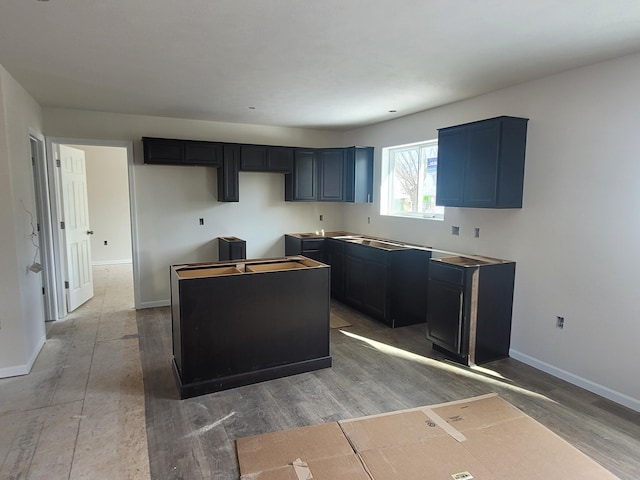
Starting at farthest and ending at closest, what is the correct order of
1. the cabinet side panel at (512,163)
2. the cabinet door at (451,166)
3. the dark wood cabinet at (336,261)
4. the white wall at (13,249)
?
the dark wood cabinet at (336,261) → the cabinet door at (451,166) → the cabinet side panel at (512,163) → the white wall at (13,249)

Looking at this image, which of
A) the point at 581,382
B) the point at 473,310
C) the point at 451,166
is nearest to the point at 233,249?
the point at 451,166

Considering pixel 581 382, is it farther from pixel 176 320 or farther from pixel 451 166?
pixel 176 320

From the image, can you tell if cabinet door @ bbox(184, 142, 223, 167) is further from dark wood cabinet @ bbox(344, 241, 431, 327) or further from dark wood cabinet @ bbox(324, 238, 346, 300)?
dark wood cabinet @ bbox(344, 241, 431, 327)

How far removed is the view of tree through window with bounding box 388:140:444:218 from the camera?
4891mm

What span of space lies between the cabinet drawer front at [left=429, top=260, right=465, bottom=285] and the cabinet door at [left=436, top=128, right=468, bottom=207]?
0.70m

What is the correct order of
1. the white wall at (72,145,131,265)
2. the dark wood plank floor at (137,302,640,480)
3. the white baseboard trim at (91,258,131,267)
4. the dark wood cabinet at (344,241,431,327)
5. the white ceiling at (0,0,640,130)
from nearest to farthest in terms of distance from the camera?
the white ceiling at (0,0,640,130), the dark wood plank floor at (137,302,640,480), the dark wood cabinet at (344,241,431,327), the white wall at (72,145,131,265), the white baseboard trim at (91,258,131,267)

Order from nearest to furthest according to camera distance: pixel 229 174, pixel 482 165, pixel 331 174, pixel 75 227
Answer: pixel 482 165, pixel 75 227, pixel 229 174, pixel 331 174

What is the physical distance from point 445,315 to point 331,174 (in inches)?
123

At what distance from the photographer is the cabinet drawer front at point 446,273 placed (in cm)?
355

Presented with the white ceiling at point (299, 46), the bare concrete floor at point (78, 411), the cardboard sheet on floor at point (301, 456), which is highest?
the white ceiling at point (299, 46)

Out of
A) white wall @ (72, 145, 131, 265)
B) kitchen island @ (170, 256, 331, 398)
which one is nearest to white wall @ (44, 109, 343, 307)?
kitchen island @ (170, 256, 331, 398)

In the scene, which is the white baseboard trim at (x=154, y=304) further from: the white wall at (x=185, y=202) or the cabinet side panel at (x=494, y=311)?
the cabinet side panel at (x=494, y=311)

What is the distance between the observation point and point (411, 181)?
17.3 feet

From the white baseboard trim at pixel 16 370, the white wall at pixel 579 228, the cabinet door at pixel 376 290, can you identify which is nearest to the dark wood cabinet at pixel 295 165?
the cabinet door at pixel 376 290
